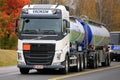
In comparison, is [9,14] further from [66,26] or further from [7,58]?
[66,26]

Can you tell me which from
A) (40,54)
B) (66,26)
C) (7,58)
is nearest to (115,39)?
(7,58)

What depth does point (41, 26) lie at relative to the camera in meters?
24.7

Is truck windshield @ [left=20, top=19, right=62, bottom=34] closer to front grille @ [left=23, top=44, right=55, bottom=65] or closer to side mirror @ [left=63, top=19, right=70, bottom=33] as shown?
side mirror @ [left=63, top=19, right=70, bottom=33]

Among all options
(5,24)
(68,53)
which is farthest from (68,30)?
(5,24)

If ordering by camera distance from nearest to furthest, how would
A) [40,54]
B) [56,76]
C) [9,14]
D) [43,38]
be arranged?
[56,76], [43,38], [40,54], [9,14]

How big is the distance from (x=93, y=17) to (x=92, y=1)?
3280 mm

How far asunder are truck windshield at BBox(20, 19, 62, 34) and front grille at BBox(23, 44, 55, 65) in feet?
2.50

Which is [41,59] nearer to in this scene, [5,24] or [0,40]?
[5,24]

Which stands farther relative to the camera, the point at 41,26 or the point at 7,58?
the point at 7,58

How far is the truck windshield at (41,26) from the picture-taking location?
24.6 m

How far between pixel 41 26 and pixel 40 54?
56.4 inches

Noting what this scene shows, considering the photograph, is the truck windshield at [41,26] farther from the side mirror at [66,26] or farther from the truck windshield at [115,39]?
the truck windshield at [115,39]

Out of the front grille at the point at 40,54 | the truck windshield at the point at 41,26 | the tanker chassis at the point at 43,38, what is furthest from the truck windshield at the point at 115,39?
the front grille at the point at 40,54

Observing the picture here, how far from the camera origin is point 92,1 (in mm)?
77312
